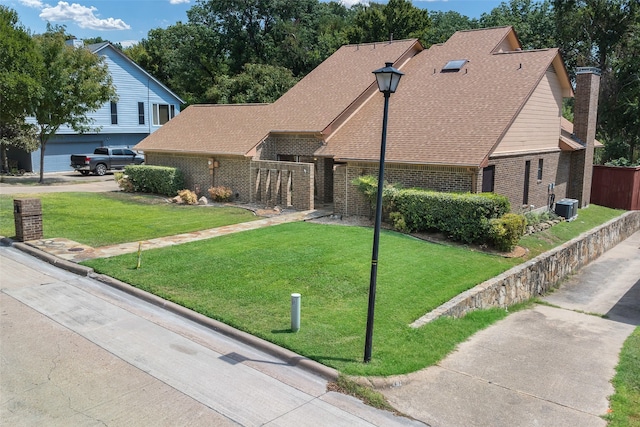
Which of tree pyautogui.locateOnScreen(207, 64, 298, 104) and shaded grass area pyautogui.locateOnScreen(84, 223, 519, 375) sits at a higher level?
tree pyautogui.locateOnScreen(207, 64, 298, 104)

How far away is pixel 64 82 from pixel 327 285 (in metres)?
23.4

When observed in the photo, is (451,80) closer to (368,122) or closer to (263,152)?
(368,122)

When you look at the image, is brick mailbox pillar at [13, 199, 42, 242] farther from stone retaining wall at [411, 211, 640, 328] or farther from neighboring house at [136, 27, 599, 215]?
stone retaining wall at [411, 211, 640, 328]

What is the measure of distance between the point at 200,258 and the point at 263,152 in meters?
10.2

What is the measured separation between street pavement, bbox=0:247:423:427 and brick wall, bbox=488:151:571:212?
11925 millimetres

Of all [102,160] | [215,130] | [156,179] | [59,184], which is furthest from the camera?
[102,160]

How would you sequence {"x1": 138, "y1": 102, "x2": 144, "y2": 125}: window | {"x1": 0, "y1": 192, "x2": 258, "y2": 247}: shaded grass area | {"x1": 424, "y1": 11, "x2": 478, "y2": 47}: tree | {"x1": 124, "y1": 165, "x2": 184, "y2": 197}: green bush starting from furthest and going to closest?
{"x1": 424, "y1": 11, "x2": 478, "y2": 47}: tree, {"x1": 138, "y1": 102, "x2": 144, "y2": 125}: window, {"x1": 124, "y1": 165, "x2": 184, "y2": 197}: green bush, {"x1": 0, "y1": 192, "x2": 258, "y2": 247}: shaded grass area

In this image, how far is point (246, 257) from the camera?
41.6 feet

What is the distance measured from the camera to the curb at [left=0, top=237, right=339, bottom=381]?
7.48m

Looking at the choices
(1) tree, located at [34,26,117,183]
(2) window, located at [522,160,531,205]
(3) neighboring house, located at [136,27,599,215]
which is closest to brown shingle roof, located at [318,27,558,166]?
(3) neighboring house, located at [136,27,599,215]

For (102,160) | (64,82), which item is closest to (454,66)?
(64,82)

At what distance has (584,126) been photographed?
80.4 ft

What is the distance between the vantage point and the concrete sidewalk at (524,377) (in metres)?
6.39

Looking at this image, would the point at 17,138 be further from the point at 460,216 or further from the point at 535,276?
the point at 535,276
